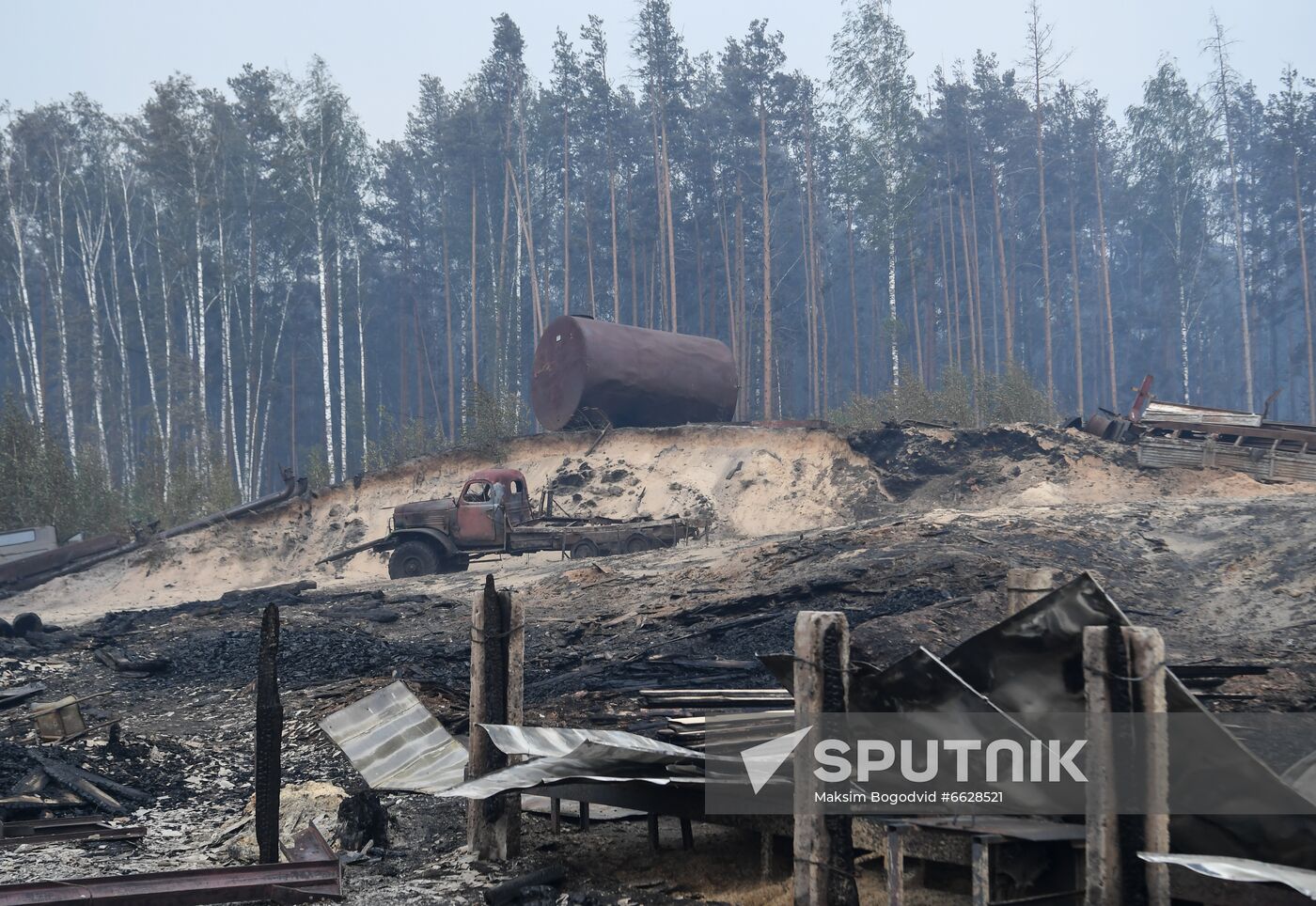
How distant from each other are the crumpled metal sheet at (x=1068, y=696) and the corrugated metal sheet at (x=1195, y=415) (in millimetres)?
16878

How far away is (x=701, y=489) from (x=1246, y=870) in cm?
1962

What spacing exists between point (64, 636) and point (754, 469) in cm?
1332

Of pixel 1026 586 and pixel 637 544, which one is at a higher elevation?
pixel 1026 586

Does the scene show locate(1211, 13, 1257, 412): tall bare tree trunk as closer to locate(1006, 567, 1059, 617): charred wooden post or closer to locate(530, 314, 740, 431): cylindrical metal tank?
locate(530, 314, 740, 431): cylindrical metal tank

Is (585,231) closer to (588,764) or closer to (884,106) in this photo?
(884,106)

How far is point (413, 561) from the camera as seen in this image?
21.0 m

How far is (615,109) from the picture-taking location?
46281mm

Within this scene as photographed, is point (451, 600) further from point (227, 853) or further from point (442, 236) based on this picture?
point (442, 236)

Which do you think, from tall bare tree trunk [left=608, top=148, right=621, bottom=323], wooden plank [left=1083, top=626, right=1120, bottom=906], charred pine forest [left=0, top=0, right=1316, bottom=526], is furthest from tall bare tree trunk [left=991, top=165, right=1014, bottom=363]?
wooden plank [left=1083, top=626, right=1120, bottom=906]

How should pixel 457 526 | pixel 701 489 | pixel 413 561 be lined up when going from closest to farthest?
pixel 457 526, pixel 413 561, pixel 701 489

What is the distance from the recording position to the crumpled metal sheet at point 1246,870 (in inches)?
155

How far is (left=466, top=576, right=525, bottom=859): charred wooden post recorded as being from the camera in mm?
7027

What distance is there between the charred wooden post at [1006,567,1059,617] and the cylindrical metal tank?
1960 centimetres

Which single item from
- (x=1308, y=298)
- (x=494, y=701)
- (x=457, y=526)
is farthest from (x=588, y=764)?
(x=1308, y=298)
